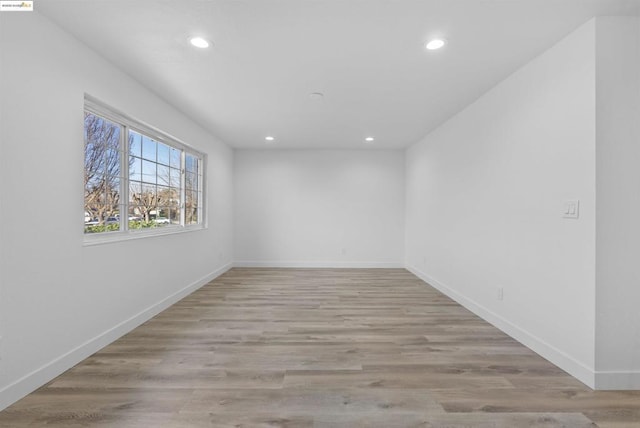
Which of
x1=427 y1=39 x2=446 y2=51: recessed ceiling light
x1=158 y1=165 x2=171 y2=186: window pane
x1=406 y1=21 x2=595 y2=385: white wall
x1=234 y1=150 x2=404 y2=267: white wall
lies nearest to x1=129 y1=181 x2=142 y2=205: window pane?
x1=158 y1=165 x2=171 y2=186: window pane

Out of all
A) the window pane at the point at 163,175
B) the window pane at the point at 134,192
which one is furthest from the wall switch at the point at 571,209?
the window pane at the point at 163,175

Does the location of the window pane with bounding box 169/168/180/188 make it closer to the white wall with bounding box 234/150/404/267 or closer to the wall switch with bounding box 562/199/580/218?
the white wall with bounding box 234/150/404/267

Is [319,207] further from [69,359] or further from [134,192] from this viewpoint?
[69,359]

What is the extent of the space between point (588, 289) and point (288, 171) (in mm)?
4898

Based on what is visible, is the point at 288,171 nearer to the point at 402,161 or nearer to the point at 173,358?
the point at 402,161

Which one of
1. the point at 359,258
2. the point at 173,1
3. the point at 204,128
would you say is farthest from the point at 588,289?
the point at 204,128

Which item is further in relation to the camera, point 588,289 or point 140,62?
point 140,62

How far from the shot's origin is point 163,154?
3.57m

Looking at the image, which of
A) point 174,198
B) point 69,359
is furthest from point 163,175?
point 69,359

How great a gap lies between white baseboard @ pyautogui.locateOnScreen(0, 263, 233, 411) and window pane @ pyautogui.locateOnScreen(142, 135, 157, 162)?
165cm

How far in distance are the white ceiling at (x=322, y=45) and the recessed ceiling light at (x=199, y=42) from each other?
57 mm

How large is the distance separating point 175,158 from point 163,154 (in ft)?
1.01

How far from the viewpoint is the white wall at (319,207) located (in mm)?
5898

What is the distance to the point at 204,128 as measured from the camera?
14.4ft
